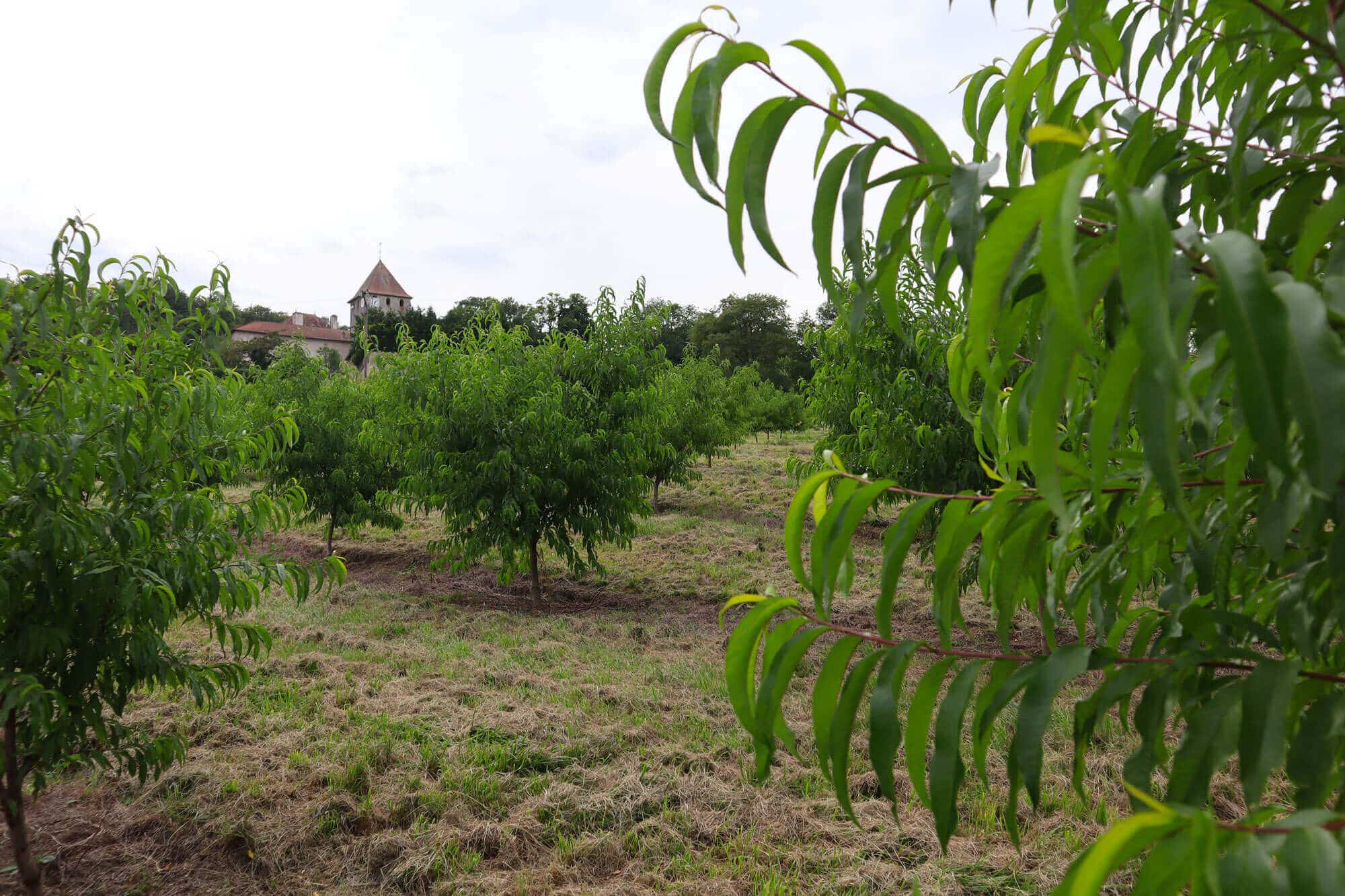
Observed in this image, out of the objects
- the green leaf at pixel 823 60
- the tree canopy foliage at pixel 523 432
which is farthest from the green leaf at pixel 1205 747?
the tree canopy foliage at pixel 523 432

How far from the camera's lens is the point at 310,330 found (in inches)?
2650

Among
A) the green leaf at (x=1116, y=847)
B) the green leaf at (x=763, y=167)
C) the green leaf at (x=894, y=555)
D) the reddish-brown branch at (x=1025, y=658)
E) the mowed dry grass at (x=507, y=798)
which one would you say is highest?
the green leaf at (x=763, y=167)

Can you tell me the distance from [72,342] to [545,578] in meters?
8.52

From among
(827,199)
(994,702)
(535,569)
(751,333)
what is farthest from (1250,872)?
(751,333)

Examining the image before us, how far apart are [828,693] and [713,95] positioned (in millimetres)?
664

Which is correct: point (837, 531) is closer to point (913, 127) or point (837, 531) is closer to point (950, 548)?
point (950, 548)

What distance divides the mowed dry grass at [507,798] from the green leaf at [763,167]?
2.04m

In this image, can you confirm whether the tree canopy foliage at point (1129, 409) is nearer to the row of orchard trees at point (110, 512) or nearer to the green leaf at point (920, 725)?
the green leaf at point (920, 725)

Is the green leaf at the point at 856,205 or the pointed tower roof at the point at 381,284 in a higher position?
the pointed tower roof at the point at 381,284

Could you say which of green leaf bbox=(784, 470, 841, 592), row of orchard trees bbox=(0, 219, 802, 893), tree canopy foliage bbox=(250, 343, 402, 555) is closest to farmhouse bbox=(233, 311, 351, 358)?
tree canopy foliage bbox=(250, 343, 402, 555)

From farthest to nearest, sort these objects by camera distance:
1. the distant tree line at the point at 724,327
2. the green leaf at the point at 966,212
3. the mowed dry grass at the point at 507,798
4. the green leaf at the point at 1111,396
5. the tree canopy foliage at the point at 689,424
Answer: the distant tree line at the point at 724,327 < the tree canopy foliage at the point at 689,424 < the mowed dry grass at the point at 507,798 < the green leaf at the point at 966,212 < the green leaf at the point at 1111,396

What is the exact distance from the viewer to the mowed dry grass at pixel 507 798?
3.29 meters

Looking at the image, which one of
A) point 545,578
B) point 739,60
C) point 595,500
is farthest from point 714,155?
point 545,578

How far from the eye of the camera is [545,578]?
10.6 metres
